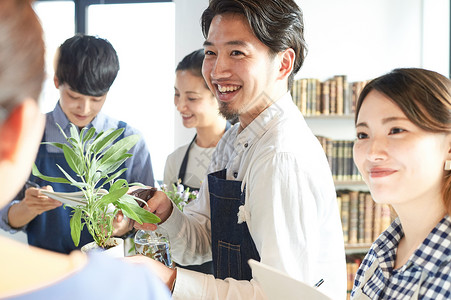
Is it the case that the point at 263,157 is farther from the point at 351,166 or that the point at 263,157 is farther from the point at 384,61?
the point at 384,61

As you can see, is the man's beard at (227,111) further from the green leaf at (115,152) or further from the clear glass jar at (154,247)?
the clear glass jar at (154,247)

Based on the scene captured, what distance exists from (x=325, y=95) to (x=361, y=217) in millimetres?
1064

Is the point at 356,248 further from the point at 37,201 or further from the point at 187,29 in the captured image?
the point at 37,201

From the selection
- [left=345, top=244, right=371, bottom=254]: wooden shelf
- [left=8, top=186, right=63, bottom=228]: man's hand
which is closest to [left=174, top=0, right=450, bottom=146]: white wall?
[left=345, top=244, right=371, bottom=254]: wooden shelf

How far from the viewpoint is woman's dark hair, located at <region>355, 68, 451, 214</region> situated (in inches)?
42.2

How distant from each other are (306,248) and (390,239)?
0.22m

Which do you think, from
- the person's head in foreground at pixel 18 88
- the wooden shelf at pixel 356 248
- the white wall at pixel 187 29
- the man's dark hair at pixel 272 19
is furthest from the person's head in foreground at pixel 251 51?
the wooden shelf at pixel 356 248

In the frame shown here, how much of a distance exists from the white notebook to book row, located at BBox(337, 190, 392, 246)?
3249mm

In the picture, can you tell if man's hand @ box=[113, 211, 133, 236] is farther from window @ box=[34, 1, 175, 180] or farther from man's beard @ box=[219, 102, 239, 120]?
Answer: window @ box=[34, 1, 175, 180]

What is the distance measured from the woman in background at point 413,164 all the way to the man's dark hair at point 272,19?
447 millimetres

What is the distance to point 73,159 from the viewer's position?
4.23ft

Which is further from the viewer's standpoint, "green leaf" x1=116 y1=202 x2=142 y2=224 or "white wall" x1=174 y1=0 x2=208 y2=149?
"white wall" x1=174 y1=0 x2=208 y2=149

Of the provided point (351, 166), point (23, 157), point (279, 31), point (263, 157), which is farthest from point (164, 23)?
point (23, 157)

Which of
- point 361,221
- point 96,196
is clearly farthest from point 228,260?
point 361,221
